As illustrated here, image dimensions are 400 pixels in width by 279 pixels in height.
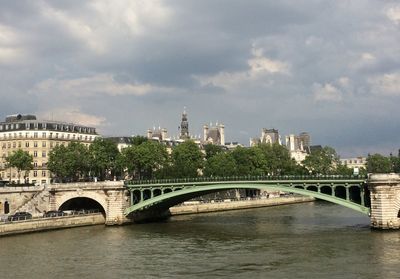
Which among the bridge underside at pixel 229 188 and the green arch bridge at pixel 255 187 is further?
the green arch bridge at pixel 255 187

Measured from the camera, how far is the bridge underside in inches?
2128

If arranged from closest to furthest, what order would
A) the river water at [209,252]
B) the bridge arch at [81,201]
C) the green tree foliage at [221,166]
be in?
1. the river water at [209,252]
2. the bridge arch at [81,201]
3. the green tree foliage at [221,166]

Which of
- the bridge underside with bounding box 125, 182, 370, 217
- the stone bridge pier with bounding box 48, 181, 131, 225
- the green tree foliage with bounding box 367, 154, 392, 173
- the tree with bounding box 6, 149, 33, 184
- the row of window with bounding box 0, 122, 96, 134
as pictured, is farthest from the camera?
the green tree foliage with bounding box 367, 154, 392, 173

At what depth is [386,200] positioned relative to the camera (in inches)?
2013

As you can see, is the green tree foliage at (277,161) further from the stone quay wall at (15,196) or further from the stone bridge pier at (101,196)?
the stone quay wall at (15,196)

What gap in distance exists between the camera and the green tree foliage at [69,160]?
95250 millimetres

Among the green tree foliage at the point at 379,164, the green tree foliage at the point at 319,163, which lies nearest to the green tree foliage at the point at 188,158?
the green tree foliage at the point at 319,163

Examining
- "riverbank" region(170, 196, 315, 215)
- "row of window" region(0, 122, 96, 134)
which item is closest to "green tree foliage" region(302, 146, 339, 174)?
"riverbank" region(170, 196, 315, 215)

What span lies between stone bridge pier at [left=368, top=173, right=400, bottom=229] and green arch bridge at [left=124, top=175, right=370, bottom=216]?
1.62 metres

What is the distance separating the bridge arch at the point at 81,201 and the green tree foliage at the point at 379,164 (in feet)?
297

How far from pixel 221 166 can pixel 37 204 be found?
44.0 metres

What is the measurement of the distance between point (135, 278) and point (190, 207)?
4785 cm

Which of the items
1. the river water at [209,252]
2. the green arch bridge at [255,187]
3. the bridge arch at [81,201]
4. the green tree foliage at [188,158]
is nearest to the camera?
the river water at [209,252]

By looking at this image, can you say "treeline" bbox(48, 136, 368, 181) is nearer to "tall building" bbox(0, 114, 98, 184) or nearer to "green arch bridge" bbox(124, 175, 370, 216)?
"tall building" bbox(0, 114, 98, 184)
